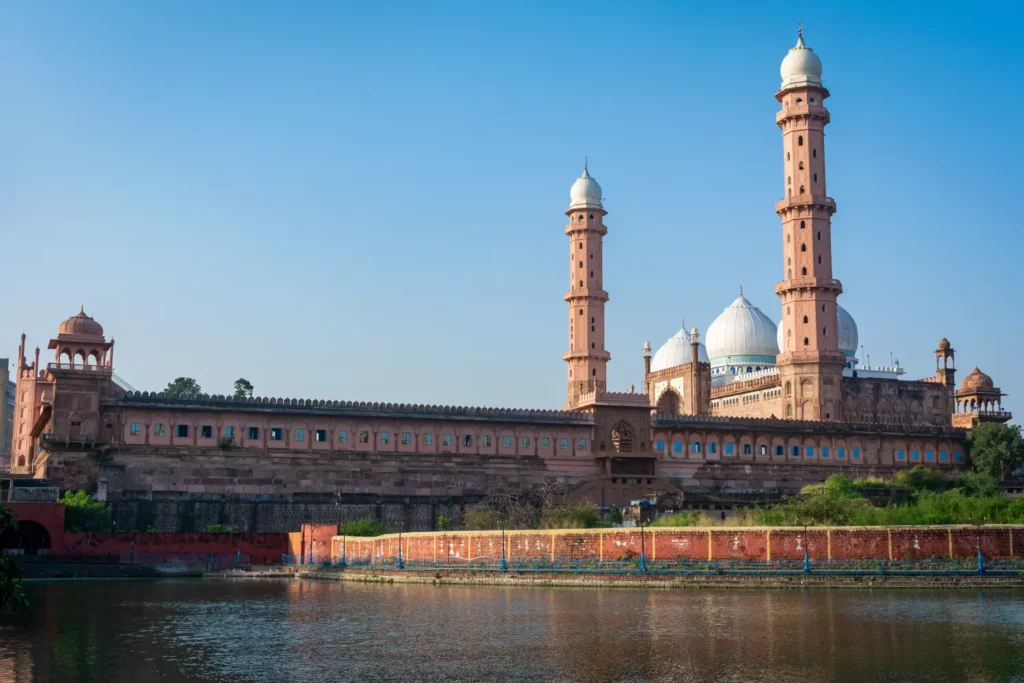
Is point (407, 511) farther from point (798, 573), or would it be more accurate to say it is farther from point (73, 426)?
point (798, 573)

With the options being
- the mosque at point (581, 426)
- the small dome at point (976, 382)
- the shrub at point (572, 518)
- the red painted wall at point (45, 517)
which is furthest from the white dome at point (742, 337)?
the red painted wall at point (45, 517)

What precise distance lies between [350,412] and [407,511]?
23.4 ft

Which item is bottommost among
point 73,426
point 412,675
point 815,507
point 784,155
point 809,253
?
point 412,675

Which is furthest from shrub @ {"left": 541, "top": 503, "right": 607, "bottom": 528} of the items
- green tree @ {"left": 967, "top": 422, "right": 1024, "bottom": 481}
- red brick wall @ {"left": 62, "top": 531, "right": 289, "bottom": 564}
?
green tree @ {"left": 967, "top": 422, "right": 1024, "bottom": 481}

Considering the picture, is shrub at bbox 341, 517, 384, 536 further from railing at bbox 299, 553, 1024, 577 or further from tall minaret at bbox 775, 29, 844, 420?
tall minaret at bbox 775, 29, 844, 420

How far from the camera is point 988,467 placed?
68.1 m

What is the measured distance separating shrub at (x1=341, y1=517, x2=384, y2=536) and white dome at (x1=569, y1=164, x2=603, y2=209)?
30.0m

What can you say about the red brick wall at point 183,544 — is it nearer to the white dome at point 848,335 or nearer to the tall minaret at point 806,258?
the tall minaret at point 806,258

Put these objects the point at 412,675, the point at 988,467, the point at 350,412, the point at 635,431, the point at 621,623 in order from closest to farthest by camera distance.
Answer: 1. the point at 412,675
2. the point at 621,623
3. the point at 350,412
4. the point at 635,431
5. the point at 988,467

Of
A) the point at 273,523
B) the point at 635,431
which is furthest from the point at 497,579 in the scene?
the point at 635,431

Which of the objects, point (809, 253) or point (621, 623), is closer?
point (621, 623)

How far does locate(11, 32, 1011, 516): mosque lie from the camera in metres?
54.6

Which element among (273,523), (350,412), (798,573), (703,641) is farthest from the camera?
(350,412)

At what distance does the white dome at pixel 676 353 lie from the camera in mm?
88488
